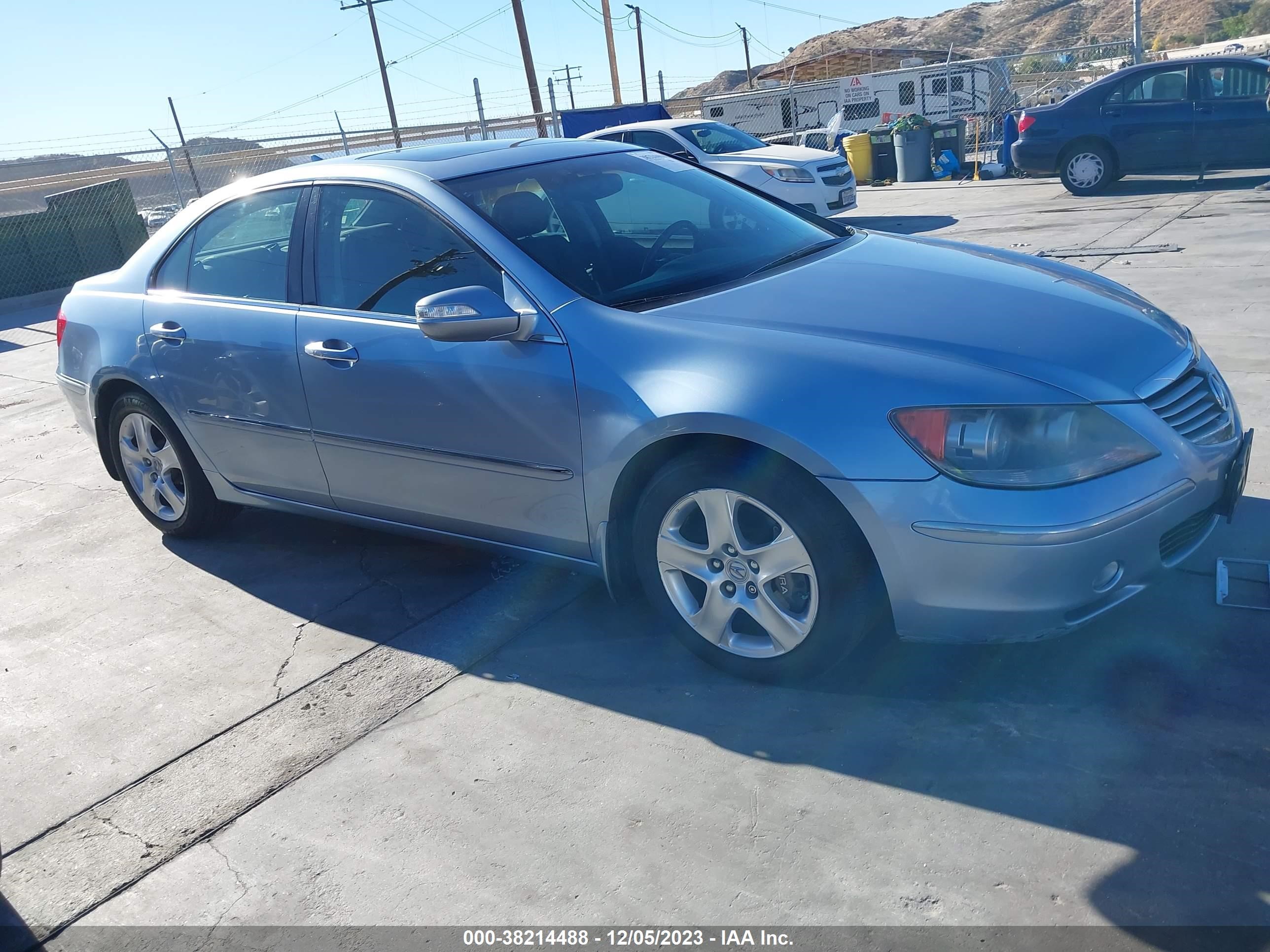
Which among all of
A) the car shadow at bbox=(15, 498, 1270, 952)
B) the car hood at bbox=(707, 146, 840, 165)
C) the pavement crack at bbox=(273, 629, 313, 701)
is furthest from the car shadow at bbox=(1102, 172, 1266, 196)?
the pavement crack at bbox=(273, 629, 313, 701)

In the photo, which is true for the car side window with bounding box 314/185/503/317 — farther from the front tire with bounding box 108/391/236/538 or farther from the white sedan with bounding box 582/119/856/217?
the white sedan with bounding box 582/119/856/217

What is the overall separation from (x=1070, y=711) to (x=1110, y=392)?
871mm

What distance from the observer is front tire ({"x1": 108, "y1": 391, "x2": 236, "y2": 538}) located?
4.82m

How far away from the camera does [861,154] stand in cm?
1888

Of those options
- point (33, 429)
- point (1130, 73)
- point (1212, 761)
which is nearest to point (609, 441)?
point (1212, 761)

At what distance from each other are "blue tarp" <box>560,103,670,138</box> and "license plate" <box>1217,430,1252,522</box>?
56.3 feet

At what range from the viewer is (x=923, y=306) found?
10.8 feet

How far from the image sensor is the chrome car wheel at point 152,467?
16.2 ft

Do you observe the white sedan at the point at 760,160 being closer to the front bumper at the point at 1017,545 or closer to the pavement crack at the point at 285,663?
the pavement crack at the point at 285,663

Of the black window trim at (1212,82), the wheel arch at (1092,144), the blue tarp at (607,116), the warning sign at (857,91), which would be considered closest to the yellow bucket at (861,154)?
the blue tarp at (607,116)

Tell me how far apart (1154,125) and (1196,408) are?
11.7 m

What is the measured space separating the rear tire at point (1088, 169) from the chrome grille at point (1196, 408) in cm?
1146

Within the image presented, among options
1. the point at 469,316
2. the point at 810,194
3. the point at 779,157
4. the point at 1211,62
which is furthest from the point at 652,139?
the point at 469,316

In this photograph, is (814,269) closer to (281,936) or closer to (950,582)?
(950,582)
